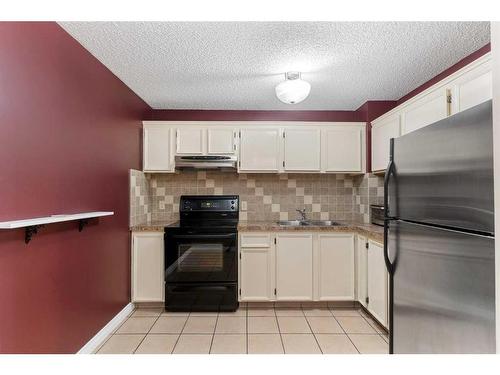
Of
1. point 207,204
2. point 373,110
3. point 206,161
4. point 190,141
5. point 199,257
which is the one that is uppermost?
point 373,110

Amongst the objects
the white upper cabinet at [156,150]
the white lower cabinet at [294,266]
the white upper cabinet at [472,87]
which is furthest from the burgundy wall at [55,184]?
the white upper cabinet at [472,87]

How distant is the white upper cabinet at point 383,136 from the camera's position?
2.76 m

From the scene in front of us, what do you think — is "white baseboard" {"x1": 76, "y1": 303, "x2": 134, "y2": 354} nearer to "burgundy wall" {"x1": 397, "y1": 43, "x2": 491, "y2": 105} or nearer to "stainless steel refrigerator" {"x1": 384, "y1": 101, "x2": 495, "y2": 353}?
"stainless steel refrigerator" {"x1": 384, "y1": 101, "x2": 495, "y2": 353}

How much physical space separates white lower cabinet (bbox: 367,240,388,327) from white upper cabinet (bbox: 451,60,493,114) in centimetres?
126

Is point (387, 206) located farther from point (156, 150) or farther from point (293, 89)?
point (156, 150)

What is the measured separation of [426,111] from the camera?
227cm

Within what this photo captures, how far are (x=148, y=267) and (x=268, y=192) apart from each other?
1.66m

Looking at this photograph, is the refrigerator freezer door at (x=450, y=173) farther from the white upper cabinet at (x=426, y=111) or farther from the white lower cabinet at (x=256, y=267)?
the white lower cabinet at (x=256, y=267)

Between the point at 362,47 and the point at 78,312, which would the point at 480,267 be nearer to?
the point at 362,47

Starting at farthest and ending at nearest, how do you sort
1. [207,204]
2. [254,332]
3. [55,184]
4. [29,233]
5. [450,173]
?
[207,204] → [254,332] → [55,184] → [29,233] → [450,173]

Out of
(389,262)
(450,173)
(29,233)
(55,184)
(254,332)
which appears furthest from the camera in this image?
(254,332)

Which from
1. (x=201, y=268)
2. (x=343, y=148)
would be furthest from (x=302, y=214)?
(x=201, y=268)
